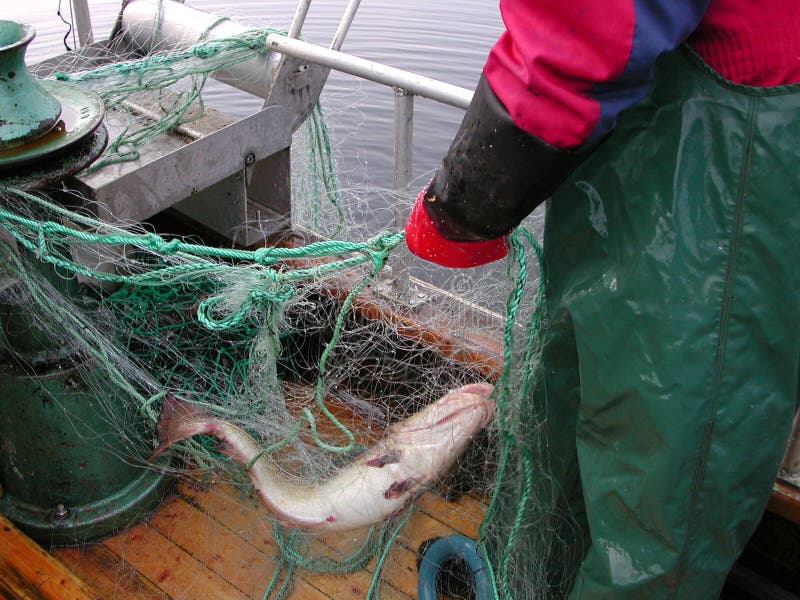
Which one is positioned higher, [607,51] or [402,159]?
[607,51]

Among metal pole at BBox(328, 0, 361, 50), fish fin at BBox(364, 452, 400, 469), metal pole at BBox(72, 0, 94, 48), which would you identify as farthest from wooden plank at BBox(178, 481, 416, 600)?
metal pole at BBox(72, 0, 94, 48)

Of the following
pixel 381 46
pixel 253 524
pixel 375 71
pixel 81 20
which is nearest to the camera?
pixel 375 71

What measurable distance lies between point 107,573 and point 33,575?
12.6 inches

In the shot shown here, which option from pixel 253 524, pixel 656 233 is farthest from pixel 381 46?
pixel 656 233

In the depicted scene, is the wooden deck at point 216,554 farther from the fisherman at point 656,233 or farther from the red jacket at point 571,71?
the red jacket at point 571,71

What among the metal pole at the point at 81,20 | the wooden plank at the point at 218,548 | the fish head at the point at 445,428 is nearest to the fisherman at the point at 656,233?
the fish head at the point at 445,428

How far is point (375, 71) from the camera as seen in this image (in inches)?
103

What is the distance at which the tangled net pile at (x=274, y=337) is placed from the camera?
6.90ft

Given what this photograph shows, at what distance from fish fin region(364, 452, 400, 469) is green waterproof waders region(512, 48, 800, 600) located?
839mm

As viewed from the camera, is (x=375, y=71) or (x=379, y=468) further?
(x=375, y=71)

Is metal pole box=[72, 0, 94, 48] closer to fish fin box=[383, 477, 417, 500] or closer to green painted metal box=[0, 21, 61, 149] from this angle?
green painted metal box=[0, 21, 61, 149]

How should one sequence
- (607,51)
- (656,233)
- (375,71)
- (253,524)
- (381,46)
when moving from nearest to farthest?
1. (607,51)
2. (656,233)
3. (375,71)
4. (253,524)
5. (381,46)

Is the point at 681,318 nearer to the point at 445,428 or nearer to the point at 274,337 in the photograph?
the point at 445,428

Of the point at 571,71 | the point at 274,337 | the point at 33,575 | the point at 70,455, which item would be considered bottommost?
the point at 33,575
